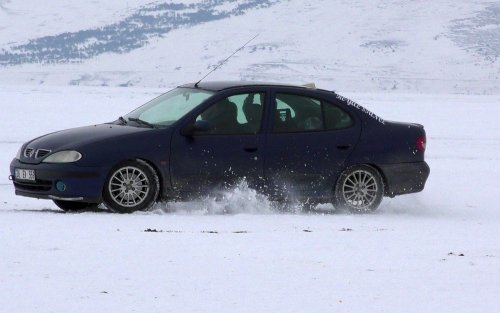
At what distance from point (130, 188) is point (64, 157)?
699 mm

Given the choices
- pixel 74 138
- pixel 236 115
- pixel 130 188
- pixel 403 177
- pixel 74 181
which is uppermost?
pixel 236 115

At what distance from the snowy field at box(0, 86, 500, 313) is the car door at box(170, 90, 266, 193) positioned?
25 cm

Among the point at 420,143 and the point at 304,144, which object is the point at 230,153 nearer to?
the point at 304,144

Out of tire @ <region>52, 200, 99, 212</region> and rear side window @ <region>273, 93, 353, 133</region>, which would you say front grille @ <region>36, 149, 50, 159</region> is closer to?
tire @ <region>52, 200, 99, 212</region>

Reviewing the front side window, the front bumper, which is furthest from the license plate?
the front side window

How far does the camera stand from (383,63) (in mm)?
123875

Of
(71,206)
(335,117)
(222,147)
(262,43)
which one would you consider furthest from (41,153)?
(262,43)

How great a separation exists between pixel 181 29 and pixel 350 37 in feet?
115

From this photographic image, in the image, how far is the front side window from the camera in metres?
10.7

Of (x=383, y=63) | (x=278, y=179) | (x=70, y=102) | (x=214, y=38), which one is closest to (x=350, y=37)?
(x=383, y=63)

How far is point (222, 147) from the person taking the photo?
1059 centimetres

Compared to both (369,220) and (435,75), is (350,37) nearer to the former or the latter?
(435,75)

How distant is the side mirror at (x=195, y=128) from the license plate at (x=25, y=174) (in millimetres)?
1521

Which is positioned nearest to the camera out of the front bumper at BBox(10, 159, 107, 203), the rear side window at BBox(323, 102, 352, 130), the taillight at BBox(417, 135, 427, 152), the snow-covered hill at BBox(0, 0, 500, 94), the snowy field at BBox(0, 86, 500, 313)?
the snowy field at BBox(0, 86, 500, 313)
